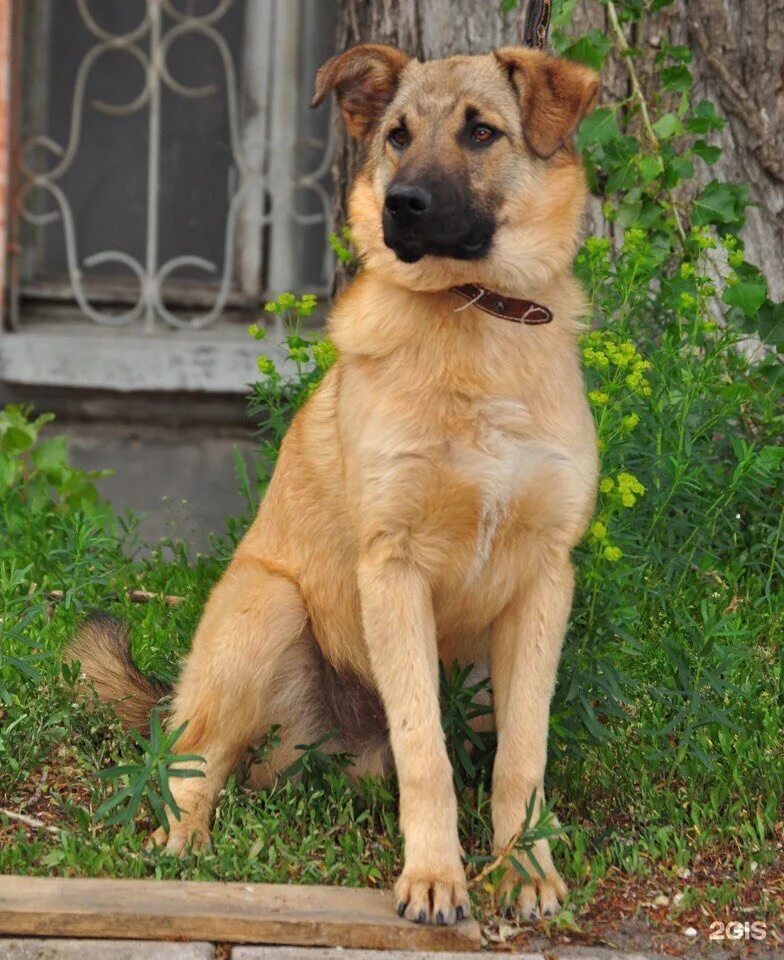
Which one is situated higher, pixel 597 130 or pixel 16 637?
pixel 597 130

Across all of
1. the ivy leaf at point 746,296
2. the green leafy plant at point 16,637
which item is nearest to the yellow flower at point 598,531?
the green leafy plant at point 16,637

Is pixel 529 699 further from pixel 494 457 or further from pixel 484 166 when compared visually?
pixel 484 166

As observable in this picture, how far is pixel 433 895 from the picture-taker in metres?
2.83

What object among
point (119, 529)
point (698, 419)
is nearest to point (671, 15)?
point (698, 419)

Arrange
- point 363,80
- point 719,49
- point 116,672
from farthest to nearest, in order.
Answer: point 719,49, point 116,672, point 363,80

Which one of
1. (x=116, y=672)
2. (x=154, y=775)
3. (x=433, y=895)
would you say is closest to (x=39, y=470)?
(x=116, y=672)

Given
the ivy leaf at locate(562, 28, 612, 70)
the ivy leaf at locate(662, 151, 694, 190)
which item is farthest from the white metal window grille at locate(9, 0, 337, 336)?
the ivy leaf at locate(662, 151, 694, 190)

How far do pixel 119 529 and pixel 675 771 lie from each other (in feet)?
10.6

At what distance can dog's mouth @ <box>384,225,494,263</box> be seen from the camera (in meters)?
3.07

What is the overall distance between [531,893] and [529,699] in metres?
0.41

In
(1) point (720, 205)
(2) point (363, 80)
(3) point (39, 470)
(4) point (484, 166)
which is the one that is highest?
(2) point (363, 80)

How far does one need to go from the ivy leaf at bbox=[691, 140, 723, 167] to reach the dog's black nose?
187cm

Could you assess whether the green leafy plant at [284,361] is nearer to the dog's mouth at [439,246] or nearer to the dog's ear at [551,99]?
the dog's mouth at [439,246]

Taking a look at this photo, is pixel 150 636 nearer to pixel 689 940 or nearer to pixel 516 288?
pixel 516 288
